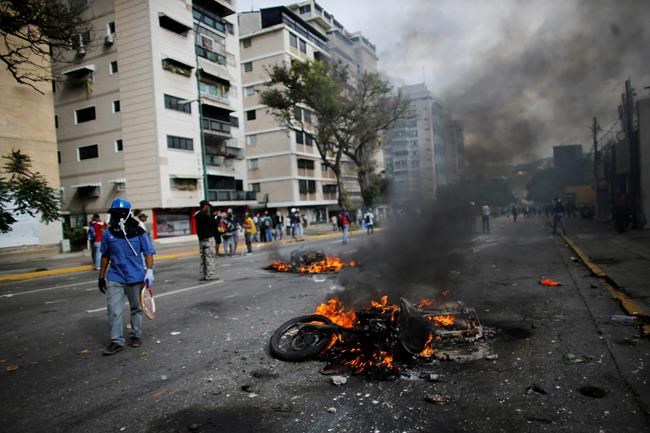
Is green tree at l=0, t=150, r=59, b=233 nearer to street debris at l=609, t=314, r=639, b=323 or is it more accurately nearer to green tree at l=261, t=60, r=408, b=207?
street debris at l=609, t=314, r=639, b=323

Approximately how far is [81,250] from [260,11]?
34.0 m

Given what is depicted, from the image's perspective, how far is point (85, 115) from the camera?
31.6 meters

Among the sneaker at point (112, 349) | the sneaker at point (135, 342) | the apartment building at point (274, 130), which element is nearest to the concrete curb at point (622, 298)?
the sneaker at point (135, 342)

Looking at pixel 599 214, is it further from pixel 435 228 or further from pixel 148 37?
pixel 148 37

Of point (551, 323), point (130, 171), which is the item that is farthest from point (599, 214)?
point (130, 171)

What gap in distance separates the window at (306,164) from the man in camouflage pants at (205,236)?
114 feet

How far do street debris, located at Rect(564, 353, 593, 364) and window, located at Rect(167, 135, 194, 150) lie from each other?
29851 millimetres

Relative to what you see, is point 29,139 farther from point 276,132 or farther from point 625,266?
point 625,266

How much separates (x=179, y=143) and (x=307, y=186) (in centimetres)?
1753

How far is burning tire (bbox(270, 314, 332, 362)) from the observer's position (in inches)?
173

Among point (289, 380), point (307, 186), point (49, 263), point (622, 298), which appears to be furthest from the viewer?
point (307, 186)

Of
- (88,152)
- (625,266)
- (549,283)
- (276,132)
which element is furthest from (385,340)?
(276,132)

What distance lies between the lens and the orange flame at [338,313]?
511cm

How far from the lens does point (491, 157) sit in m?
10.7
